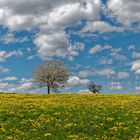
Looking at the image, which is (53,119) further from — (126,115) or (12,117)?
(126,115)

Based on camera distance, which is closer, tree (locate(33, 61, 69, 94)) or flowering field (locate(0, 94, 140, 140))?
flowering field (locate(0, 94, 140, 140))

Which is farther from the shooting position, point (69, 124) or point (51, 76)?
point (51, 76)

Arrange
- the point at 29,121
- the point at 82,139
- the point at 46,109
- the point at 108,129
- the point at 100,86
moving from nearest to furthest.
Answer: the point at 82,139 < the point at 108,129 < the point at 29,121 < the point at 46,109 < the point at 100,86

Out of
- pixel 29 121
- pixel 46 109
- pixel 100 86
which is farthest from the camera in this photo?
pixel 100 86

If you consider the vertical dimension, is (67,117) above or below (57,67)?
below

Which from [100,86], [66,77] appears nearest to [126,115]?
[66,77]

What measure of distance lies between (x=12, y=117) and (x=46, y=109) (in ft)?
20.3

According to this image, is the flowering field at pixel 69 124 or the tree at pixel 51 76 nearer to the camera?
the flowering field at pixel 69 124

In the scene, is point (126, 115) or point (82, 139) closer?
point (82, 139)

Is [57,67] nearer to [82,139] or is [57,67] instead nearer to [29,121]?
[29,121]

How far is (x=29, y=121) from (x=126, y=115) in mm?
9024

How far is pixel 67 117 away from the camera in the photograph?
37.7m

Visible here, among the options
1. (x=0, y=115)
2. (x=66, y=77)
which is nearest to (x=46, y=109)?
(x=0, y=115)

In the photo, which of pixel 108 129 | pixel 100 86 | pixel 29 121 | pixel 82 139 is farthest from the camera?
pixel 100 86
